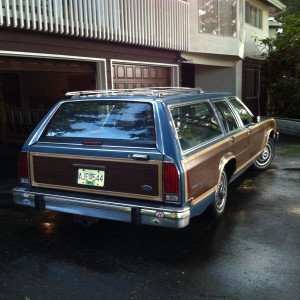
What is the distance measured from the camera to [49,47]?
7973mm

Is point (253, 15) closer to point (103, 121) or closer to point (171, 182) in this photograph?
point (103, 121)

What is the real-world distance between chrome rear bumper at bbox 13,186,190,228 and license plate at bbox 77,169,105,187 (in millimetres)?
146

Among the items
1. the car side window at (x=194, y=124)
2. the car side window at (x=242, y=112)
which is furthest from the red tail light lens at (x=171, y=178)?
the car side window at (x=242, y=112)

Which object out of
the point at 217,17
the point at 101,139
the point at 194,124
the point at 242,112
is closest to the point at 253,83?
the point at 217,17

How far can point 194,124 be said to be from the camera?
4.25m

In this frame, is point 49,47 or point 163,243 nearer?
point 163,243

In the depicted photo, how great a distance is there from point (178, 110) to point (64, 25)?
194 inches

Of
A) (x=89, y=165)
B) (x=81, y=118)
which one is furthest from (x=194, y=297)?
(x=81, y=118)

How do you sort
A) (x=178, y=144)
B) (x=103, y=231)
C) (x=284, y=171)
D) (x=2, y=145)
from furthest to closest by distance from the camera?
(x=2, y=145) → (x=284, y=171) → (x=103, y=231) → (x=178, y=144)

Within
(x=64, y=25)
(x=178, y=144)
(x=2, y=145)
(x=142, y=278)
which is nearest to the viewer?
(x=142, y=278)

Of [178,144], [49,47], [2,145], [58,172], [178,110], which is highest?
[49,47]

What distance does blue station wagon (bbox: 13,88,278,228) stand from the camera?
11.7ft

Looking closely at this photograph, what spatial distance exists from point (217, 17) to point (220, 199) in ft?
33.2

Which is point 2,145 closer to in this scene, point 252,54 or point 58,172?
point 58,172
